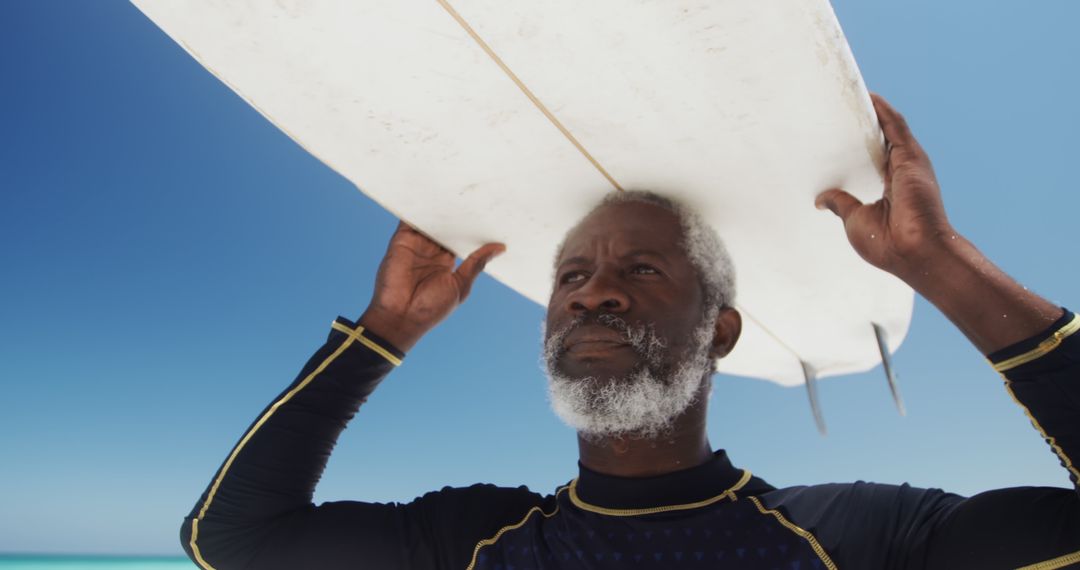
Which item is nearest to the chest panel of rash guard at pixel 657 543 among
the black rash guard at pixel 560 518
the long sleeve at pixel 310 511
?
the black rash guard at pixel 560 518

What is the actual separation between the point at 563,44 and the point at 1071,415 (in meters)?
1.20

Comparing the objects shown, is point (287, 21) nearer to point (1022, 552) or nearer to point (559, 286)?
point (559, 286)

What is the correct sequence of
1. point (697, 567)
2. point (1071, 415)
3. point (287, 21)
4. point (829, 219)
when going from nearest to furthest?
point (1071, 415)
point (287, 21)
point (697, 567)
point (829, 219)

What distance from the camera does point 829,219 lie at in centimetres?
205

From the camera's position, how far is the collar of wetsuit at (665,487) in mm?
1842

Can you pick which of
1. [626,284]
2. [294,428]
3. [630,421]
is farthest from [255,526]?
[626,284]

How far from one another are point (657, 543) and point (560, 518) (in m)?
0.31

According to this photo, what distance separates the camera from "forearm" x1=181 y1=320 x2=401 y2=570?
1828 mm

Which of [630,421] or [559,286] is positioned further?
[559,286]

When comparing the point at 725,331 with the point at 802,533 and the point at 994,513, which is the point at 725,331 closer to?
the point at 802,533

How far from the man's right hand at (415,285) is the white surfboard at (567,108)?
0.08m

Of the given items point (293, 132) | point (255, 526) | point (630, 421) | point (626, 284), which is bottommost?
point (255, 526)

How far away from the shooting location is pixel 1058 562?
1274 millimetres

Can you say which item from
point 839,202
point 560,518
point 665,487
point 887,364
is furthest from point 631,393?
point 887,364
